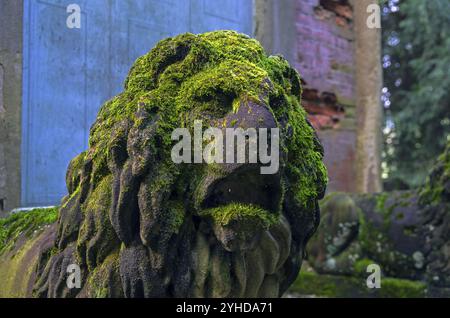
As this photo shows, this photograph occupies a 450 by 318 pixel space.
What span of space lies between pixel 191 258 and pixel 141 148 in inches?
14.1

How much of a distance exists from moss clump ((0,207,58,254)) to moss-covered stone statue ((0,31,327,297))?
414 mm

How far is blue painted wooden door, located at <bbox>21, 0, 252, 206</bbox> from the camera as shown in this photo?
9.66 feet

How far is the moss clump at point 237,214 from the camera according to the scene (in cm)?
140

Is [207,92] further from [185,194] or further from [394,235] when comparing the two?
[394,235]

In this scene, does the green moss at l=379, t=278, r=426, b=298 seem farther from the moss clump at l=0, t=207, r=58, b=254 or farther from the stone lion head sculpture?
the moss clump at l=0, t=207, r=58, b=254

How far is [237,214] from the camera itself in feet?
4.59

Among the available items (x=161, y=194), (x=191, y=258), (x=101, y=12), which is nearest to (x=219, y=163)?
(x=161, y=194)

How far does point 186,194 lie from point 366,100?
180 inches

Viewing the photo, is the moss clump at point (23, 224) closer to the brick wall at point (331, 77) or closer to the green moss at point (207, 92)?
the green moss at point (207, 92)

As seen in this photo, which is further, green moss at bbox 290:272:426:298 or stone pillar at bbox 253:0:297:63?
stone pillar at bbox 253:0:297:63
